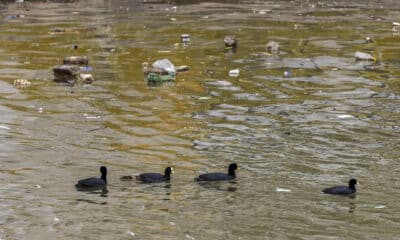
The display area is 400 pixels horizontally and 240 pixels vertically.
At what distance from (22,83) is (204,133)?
17.6 feet

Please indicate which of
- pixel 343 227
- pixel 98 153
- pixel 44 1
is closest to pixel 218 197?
pixel 343 227

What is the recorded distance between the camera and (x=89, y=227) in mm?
9664

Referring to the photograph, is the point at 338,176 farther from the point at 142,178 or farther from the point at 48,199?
the point at 48,199

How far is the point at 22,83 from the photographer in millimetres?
18156

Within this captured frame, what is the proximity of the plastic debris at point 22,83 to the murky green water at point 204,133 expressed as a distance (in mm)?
243

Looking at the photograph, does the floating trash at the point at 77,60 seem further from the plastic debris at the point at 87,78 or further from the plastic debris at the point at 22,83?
the plastic debris at the point at 22,83

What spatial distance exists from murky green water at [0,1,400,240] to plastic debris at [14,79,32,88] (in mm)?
243

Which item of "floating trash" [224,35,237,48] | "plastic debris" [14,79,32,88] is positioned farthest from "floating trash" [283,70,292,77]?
"plastic debris" [14,79,32,88]

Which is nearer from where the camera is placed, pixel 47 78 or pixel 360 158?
pixel 360 158

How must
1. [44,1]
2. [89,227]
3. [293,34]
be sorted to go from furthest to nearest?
[44,1] → [293,34] → [89,227]

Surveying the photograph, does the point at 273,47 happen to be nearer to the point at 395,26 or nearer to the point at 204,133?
the point at 395,26

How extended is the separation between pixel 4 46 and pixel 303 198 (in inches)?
545

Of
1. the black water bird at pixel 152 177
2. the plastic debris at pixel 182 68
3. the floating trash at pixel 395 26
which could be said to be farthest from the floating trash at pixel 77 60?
the floating trash at pixel 395 26

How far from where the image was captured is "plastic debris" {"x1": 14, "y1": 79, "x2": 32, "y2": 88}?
708 inches
